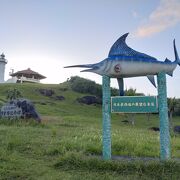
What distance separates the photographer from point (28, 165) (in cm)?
916

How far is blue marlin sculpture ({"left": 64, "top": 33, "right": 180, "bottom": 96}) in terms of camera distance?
9773 mm

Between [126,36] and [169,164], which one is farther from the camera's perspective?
[126,36]

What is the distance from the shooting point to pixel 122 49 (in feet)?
33.4

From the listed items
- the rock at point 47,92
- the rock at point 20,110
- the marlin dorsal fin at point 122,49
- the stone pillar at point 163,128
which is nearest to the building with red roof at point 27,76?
the rock at point 47,92

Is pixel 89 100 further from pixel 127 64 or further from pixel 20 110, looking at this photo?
pixel 127 64

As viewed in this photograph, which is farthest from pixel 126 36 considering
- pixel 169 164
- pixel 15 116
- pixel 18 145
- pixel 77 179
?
pixel 15 116

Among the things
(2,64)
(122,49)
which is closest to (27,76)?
(2,64)

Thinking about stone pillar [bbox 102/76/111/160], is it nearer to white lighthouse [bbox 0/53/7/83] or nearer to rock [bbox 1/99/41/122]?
rock [bbox 1/99/41/122]

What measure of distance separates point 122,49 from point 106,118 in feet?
6.92

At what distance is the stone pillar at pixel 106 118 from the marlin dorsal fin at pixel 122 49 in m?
0.81

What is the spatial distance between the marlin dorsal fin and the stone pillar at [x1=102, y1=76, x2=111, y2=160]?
81 centimetres

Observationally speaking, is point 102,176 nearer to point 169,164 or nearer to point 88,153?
point 169,164

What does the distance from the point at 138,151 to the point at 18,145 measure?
4226 millimetres

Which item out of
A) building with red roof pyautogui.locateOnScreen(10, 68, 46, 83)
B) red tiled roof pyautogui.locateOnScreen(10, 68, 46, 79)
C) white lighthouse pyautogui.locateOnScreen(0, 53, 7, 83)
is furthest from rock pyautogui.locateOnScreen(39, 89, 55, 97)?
red tiled roof pyautogui.locateOnScreen(10, 68, 46, 79)
